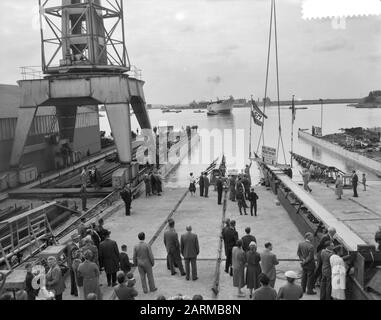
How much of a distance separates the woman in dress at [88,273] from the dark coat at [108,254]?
1.09m

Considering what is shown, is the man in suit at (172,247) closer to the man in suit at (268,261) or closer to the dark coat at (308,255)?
the man in suit at (268,261)

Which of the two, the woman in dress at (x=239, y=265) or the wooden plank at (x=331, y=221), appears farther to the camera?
the wooden plank at (x=331, y=221)

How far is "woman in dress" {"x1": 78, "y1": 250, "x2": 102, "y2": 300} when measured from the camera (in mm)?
8539

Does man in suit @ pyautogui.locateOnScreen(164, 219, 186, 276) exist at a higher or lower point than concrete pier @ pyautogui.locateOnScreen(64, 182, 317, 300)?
higher

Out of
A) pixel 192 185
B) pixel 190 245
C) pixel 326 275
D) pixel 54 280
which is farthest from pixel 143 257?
pixel 192 185

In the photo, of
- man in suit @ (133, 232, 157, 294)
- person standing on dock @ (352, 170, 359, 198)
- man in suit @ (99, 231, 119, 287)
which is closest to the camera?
man in suit @ (133, 232, 157, 294)

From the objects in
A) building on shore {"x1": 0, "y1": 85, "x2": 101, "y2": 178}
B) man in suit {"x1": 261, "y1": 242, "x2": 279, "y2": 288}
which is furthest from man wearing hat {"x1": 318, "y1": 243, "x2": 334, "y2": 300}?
building on shore {"x1": 0, "y1": 85, "x2": 101, "y2": 178}

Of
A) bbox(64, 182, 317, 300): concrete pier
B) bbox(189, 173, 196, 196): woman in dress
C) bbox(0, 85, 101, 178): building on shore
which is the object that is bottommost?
bbox(64, 182, 317, 300): concrete pier

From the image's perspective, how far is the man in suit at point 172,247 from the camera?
409 inches

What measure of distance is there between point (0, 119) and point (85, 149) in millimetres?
14020

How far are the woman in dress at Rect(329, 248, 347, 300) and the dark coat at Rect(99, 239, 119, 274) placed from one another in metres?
4.89

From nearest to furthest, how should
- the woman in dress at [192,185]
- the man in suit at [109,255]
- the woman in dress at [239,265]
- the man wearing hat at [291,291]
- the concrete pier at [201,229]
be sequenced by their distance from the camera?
the man wearing hat at [291,291], the woman in dress at [239,265], the man in suit at [109,255], the concrete pier at [201,229], the woman in dress at [192,185]

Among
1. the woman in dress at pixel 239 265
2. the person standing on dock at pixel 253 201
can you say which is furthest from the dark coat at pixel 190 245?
the person standing on dock at pixel 253 201

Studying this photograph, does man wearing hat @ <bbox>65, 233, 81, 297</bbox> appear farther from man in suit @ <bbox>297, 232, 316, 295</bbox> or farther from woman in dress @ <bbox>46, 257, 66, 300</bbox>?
man in suit @ <bbox>297, 232, 316, 295</bbox>
